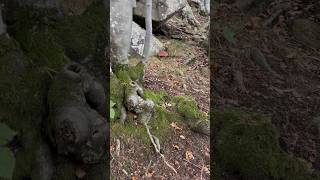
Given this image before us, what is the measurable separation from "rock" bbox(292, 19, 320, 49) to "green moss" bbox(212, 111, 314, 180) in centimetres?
372

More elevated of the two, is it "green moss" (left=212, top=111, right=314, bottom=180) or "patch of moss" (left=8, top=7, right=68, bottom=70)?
"patch of moss" (left=8, top=7, right=68, bottom=70)

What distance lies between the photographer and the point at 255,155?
3959 mm

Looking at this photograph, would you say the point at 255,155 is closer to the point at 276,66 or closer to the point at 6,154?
the point at 6,154

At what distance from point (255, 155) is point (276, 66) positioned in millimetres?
2998

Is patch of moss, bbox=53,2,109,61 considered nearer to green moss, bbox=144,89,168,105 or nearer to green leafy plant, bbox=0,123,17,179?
green leafy plant, bbox=0,123,17,179

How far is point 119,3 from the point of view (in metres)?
4.88

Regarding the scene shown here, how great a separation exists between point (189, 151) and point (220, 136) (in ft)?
2.09

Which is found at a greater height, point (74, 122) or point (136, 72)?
point (74, 122)

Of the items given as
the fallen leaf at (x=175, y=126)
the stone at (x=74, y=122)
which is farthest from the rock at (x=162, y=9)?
the stone at (x=74, y=122)

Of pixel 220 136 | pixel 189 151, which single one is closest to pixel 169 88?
pixel 189 151

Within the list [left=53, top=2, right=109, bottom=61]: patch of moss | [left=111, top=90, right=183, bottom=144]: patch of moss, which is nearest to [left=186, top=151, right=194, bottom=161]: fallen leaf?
[left=111, top=90, right=183, bottom=144]: patch of moss

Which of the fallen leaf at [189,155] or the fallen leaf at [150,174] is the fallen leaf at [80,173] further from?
the fallen leaf at [189,155]

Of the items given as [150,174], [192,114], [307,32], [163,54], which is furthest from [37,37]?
[307,32]

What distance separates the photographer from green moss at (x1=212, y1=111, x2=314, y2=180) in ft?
12.9
